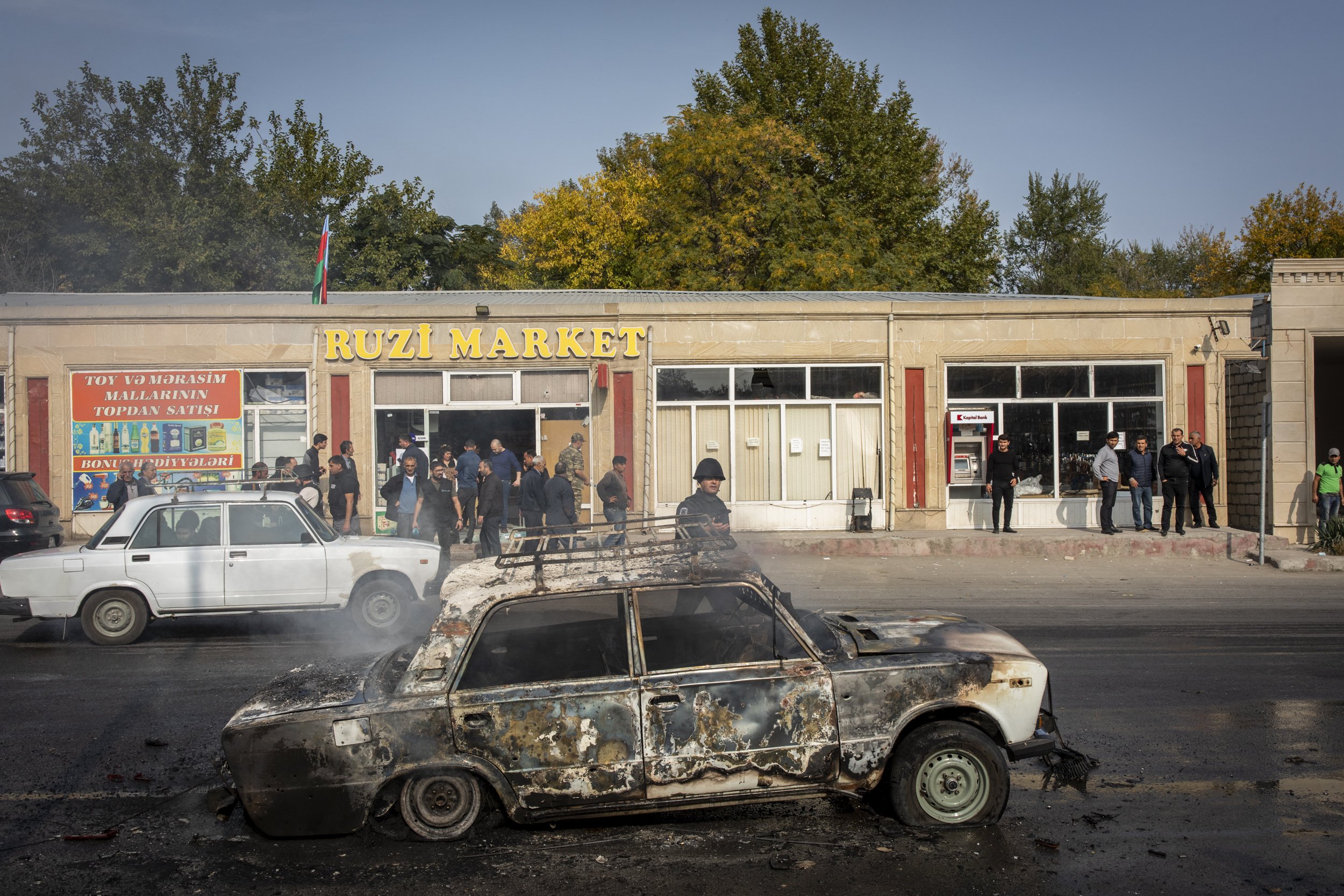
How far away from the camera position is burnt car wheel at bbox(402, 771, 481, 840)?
4852 mm

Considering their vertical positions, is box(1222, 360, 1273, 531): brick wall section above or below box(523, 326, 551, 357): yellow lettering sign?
below

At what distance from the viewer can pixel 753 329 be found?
19062 millimetres

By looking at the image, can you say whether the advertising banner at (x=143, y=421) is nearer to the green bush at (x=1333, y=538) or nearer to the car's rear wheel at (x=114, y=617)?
the car's rear wheel at (x=114, y=617)

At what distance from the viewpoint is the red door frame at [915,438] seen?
19.3m

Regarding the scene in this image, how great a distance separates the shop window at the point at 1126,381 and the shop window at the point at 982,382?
63.9 inches

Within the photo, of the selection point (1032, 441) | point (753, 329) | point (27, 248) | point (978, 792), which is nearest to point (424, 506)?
point (753, 329)

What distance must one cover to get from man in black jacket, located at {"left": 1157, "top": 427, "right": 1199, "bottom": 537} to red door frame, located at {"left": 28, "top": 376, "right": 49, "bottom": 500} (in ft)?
64.8

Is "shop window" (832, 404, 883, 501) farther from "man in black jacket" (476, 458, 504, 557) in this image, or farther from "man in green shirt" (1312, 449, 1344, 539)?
"man in black jacket" (476, 458, 504, 557)

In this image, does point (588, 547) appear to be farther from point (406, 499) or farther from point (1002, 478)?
point (1002, 478)

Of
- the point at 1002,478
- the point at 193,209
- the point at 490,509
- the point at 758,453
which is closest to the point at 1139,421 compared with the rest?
the point at 1002,478

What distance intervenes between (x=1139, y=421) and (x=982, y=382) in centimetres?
312

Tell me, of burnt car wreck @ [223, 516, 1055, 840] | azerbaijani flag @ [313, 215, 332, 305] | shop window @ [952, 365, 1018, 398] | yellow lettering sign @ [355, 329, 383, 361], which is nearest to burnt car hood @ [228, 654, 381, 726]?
burnt car wreck @ [223, 516, 1055, 840]

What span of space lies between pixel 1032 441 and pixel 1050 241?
39554mm

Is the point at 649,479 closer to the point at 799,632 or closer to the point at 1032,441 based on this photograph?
the point at 1032,441
